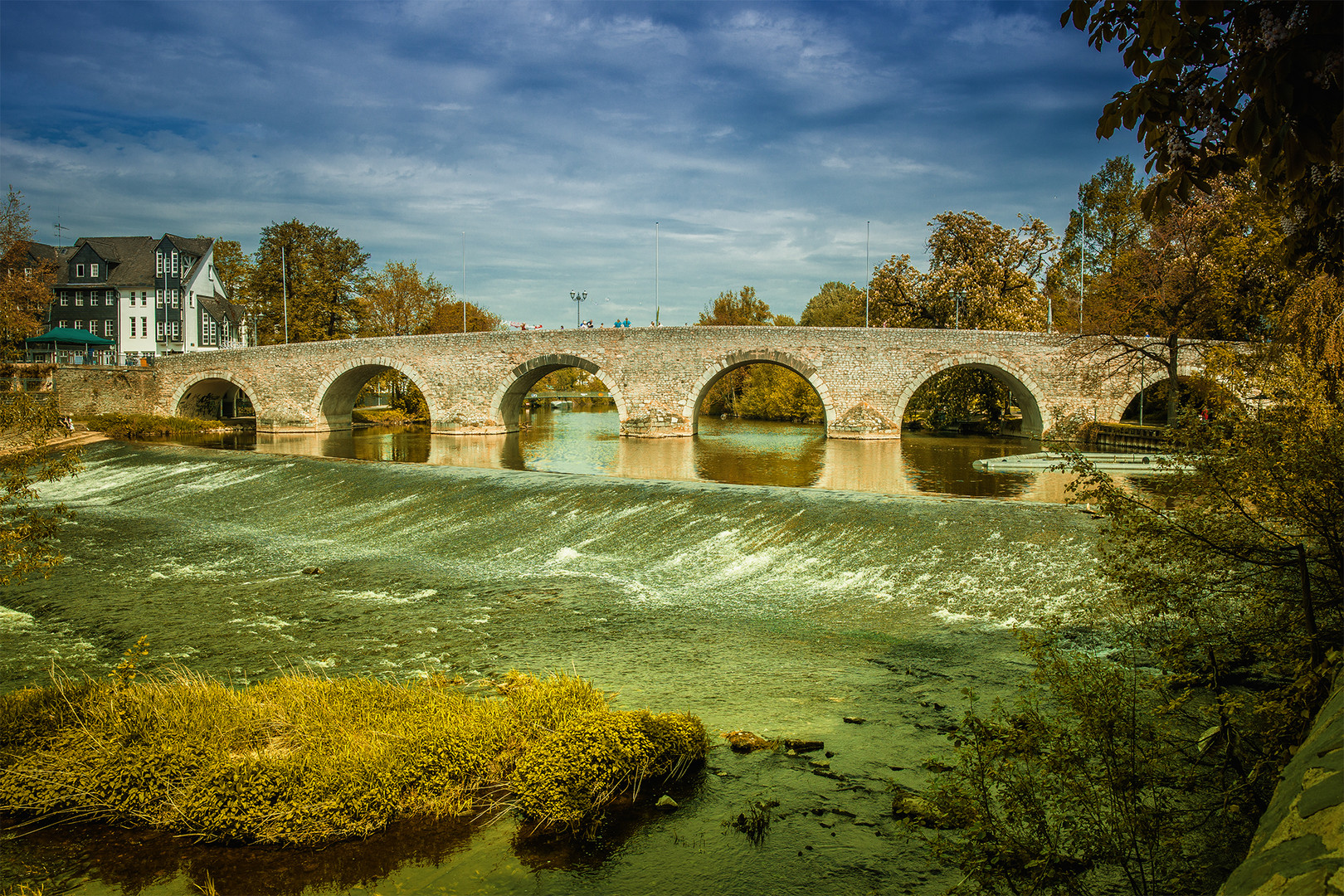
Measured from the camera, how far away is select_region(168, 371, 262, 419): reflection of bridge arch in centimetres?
3312

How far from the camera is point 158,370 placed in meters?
34.2

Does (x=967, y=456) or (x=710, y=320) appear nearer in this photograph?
(x=967, y=456)

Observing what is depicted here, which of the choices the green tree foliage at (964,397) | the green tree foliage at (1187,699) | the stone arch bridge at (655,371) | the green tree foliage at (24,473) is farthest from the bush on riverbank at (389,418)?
the green tree foliage at (1187,699)

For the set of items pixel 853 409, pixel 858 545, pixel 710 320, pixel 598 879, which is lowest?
→ pixel 598 879

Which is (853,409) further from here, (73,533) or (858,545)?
(73,533)

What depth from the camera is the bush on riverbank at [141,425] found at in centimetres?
2888

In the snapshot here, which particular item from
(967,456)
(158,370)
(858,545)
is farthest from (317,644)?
(158,370)

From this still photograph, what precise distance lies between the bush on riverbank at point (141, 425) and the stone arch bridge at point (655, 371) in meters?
2.63

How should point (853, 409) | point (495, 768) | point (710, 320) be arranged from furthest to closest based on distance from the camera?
point (710, 320) < point (853, 409) < point (495, 768)

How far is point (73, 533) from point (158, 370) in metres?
25.5

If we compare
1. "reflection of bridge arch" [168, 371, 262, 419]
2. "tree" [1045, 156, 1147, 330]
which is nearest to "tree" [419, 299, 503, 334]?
"reflection of bridge arch" [168, 371, 262, 419]

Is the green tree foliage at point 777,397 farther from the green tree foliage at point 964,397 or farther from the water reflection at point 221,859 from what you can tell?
the water reflection at point 221,859

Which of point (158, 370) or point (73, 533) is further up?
point (158, 370)

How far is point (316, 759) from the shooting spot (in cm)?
421
